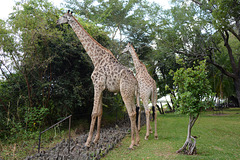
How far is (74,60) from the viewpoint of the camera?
9.91 meters

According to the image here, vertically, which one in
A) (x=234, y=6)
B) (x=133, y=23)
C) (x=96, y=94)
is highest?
(x=133, y=23)

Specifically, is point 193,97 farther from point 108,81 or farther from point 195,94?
point 108,81

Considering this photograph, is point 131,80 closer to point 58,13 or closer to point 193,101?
point 193,101

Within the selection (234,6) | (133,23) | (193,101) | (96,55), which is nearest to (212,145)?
(193,101)

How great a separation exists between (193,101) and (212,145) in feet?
7.02

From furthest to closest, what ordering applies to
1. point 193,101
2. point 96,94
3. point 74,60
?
1. point 74,60
2. point 96,94
3. point 193,101

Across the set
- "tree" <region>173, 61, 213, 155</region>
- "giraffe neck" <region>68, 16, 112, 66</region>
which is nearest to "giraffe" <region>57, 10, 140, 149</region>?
"giraffe neck" <region>68, 16, 112, 66</region>

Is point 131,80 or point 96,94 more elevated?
point 131,80

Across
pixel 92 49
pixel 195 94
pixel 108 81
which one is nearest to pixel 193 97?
pixel 195 94

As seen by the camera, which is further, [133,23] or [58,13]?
[133,23]

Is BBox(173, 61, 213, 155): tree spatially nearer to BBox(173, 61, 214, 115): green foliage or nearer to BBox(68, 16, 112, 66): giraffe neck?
BBox(173, 61, 214, 115): green foliage

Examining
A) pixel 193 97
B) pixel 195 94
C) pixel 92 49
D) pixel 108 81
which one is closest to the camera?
pixel 193 97

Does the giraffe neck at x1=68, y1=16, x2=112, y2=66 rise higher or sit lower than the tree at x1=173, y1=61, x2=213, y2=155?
higher

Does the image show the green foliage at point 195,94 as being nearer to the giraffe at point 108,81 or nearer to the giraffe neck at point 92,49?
the giraffe at point 108,81
